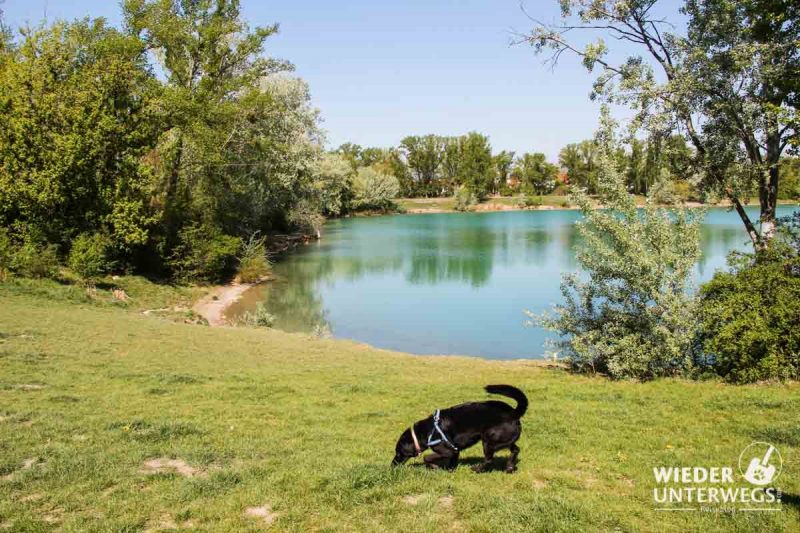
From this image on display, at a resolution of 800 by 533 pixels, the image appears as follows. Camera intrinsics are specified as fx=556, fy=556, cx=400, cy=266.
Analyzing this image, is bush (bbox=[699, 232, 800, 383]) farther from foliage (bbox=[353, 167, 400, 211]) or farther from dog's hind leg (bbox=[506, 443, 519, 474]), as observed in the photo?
foliage (bbox=[353, 167, 400, 211])

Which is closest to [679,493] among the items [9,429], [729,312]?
[729,312]

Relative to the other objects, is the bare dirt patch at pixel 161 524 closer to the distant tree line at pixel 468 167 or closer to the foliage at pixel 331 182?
the foliage at pixel 331 182

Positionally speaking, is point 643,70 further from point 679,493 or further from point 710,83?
point 679,493

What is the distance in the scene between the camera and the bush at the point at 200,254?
32031 millimetres

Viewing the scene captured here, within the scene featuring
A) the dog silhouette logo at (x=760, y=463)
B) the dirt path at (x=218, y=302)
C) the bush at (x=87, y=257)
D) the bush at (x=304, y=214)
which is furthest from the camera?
the bush at (x=304, y=214)

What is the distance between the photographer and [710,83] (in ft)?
47.7

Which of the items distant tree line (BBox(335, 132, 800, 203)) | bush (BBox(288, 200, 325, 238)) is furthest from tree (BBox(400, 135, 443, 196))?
bush (BBox(288, 200, 325, 238))

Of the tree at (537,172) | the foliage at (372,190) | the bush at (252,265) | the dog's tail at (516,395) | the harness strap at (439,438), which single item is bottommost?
the bush at (252,265)

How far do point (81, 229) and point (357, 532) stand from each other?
2780 centimetres

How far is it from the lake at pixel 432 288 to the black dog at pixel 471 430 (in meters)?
8.42

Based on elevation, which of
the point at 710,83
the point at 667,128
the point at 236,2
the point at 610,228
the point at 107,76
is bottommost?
the point at 610,228

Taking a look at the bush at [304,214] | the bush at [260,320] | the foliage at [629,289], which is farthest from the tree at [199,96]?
the foliage at [629,289]

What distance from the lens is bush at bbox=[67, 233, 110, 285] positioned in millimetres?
25031

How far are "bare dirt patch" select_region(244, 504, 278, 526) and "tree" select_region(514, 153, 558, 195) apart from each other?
445 feet
